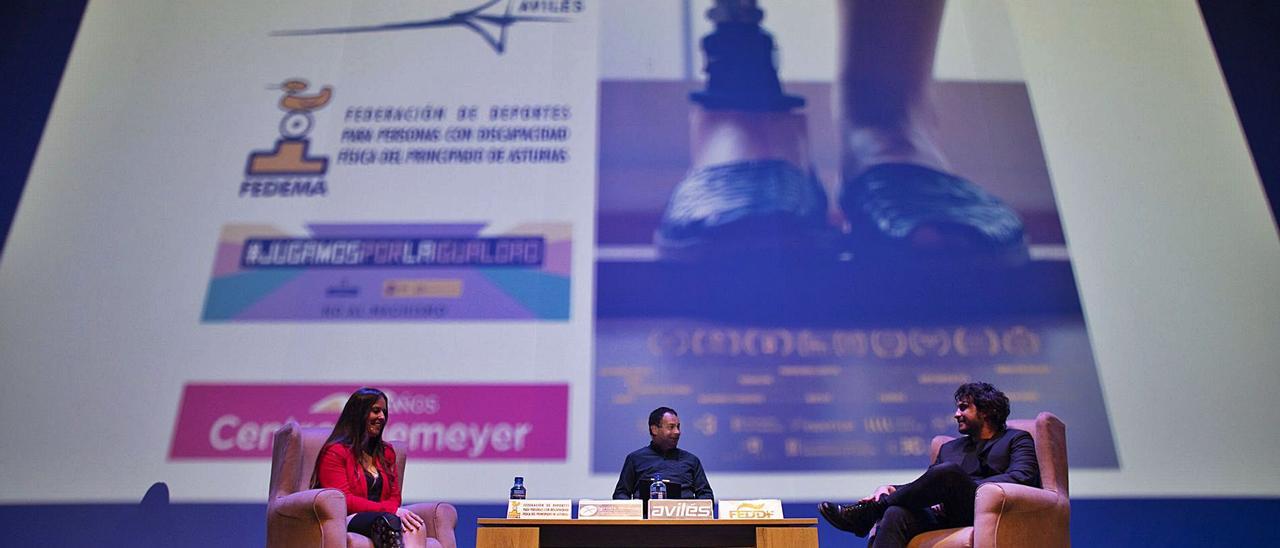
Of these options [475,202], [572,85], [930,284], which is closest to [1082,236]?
[930,284]

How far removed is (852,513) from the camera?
2.62 metres

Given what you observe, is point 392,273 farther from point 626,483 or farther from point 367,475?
point 626,483

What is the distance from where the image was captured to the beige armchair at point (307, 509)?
7.87 ft

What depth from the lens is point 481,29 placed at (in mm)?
4098

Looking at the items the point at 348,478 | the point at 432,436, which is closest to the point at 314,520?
the point at 348,478

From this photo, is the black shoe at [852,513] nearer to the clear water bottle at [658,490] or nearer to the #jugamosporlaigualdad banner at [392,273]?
the clear water bottle at [658,490]

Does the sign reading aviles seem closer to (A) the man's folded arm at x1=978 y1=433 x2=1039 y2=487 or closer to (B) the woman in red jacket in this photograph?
(B) the woman in red jacket

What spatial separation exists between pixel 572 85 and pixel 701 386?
145cm

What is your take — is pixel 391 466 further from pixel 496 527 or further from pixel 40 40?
pixel 40 40

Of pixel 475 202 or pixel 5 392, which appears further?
pixel 475 202

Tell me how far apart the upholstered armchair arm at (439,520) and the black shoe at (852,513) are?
3.71 ft

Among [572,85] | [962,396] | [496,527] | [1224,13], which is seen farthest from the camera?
[1224,13]

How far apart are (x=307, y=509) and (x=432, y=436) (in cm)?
102

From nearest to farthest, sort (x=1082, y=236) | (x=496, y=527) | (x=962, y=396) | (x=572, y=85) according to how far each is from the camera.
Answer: (x=496, y=527)
(x=962, y=396)
(x=1082, y=236)
(x=572, y=85)
